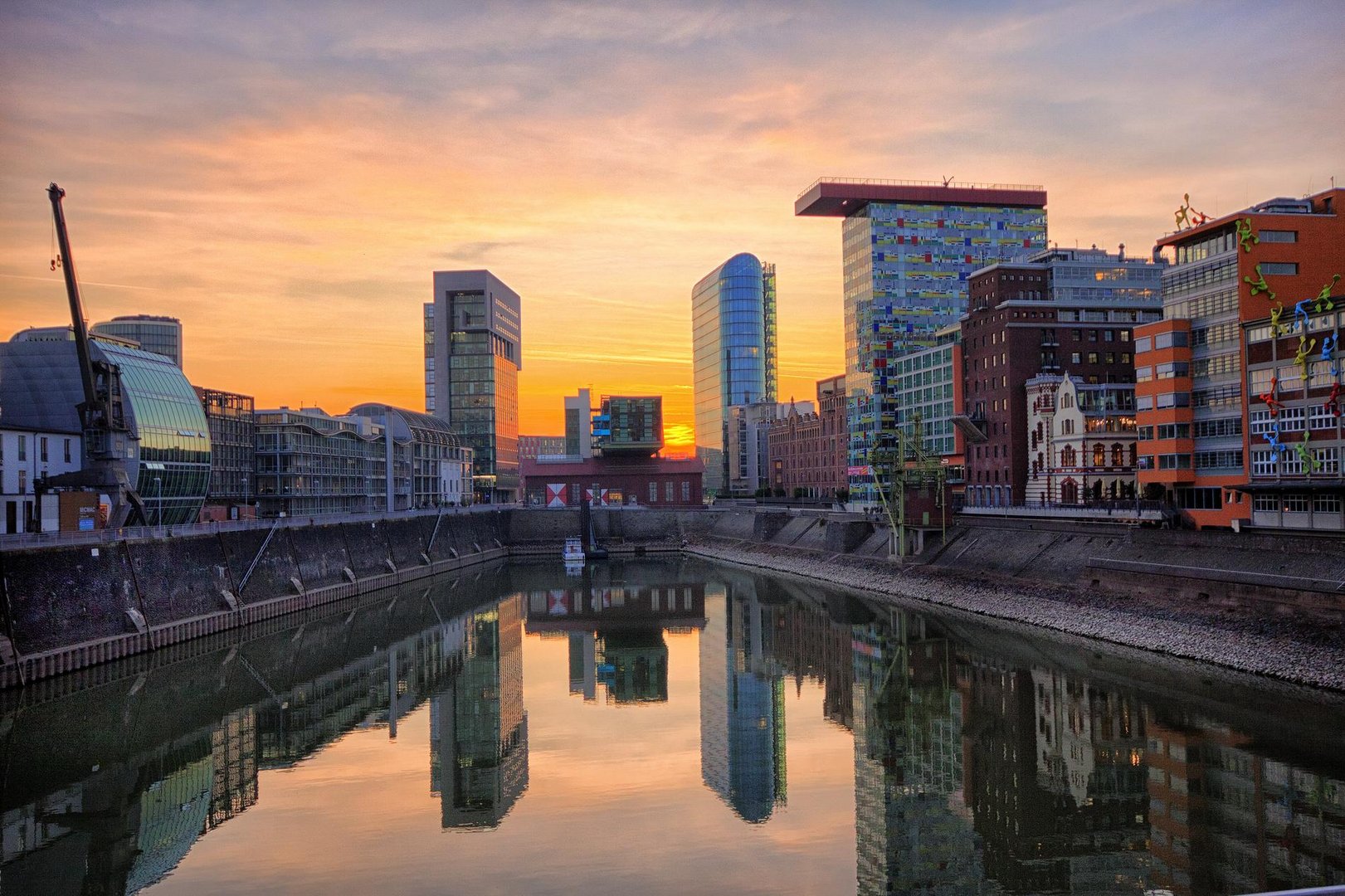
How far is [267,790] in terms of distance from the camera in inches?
1219

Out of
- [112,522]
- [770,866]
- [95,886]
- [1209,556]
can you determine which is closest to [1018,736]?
[770,866]

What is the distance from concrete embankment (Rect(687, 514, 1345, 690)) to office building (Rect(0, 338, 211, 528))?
55.0 metres

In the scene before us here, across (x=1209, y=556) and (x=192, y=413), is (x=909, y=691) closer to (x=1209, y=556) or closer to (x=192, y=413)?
(x=1209, y=556)

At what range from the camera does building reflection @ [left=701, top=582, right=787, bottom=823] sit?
31.1 m

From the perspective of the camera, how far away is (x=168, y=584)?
5297cm

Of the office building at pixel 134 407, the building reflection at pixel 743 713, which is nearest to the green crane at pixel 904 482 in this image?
the building reflection at pixel 743 713

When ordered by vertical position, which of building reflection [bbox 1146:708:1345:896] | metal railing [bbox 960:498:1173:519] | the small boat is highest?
metal railing [bbox 960:498:1173:519]

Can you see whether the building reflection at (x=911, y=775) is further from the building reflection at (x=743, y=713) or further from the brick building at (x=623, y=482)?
the brick building at (x=623, y=482)

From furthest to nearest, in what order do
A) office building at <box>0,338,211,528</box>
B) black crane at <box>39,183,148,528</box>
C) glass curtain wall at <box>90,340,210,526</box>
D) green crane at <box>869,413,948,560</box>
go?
glass curtain wall at <box>90,340,210,526</box> → office building at <box>0,338,211,528</box> → green crane at <box>869,413,948,560</box> → black crane at <box>39,183,148,528</box>

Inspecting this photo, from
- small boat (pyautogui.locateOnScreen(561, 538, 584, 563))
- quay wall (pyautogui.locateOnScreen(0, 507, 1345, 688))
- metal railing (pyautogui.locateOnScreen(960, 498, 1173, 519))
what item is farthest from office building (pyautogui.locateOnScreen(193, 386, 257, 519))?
metal railing (pyautogui.locateOnScreen(960, 498, 1173, 519))

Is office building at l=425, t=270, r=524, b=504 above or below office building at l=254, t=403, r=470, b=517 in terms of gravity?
above

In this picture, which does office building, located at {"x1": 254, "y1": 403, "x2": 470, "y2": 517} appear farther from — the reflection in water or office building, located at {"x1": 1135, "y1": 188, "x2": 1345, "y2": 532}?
office building, located at {"x1": 1135, "y1": 188, "x2": 1345, "y2": 532}

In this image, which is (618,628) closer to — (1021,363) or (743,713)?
(743,713)

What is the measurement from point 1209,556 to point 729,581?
158 ft
